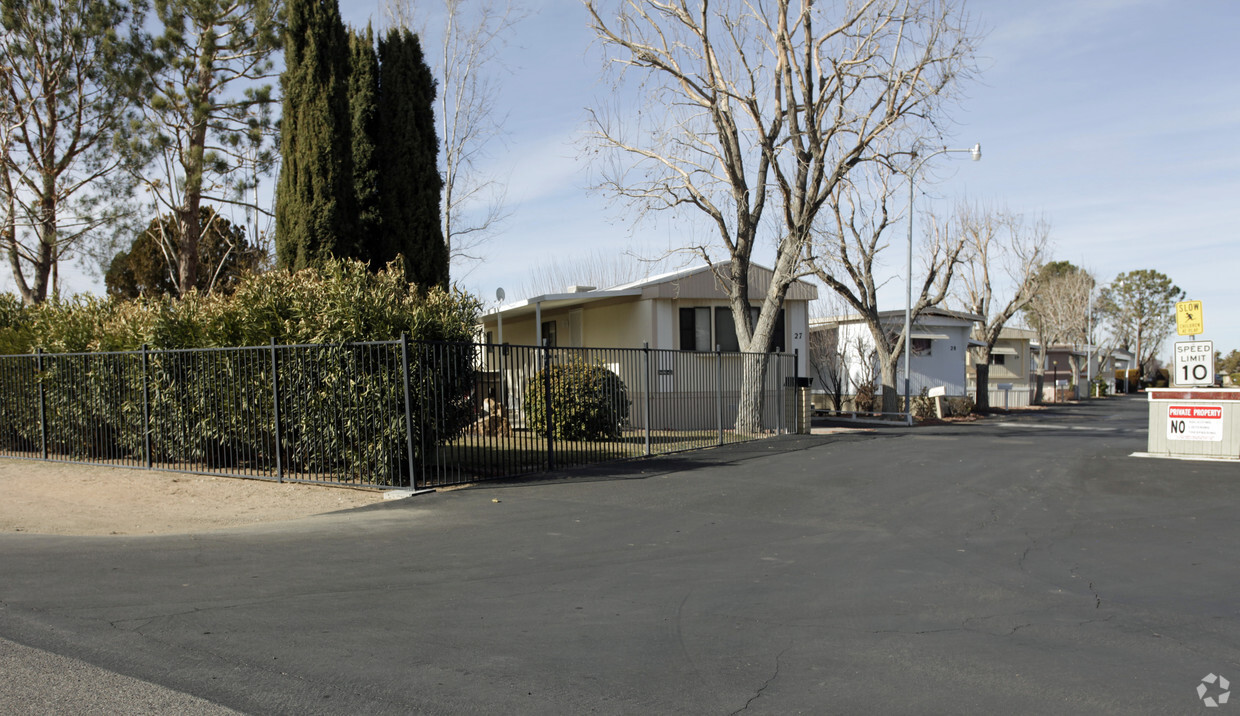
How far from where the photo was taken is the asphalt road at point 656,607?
14.1 feet

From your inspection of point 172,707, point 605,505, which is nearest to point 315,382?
point 605,505

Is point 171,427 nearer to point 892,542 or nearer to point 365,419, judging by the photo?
point 365,419

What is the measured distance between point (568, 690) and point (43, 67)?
87.2 feet

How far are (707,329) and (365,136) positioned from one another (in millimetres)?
10580

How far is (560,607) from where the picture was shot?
19.2 ft

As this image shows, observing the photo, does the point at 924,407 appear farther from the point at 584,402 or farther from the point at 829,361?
the point at 584,402

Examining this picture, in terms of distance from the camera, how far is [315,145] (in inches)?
601

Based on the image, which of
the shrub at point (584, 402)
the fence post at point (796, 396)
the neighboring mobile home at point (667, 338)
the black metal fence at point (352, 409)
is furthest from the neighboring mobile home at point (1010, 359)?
the shrub at point (584, 402)

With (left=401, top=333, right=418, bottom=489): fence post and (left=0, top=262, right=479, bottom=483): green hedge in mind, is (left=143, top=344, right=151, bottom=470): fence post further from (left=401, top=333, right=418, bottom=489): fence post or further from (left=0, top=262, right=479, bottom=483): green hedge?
(left=401, top=333, right=418, bottom=489): fence post

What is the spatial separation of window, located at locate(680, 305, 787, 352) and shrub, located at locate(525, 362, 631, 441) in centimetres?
636

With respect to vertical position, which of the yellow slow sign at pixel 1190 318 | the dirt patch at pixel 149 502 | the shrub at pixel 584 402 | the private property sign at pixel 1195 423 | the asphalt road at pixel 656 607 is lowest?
the asphalt road at pixel 656 607

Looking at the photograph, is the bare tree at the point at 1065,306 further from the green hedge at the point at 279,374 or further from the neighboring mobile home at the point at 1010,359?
the green hedge at the point at 279,374

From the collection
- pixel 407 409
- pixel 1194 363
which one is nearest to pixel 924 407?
pixel 1194 363

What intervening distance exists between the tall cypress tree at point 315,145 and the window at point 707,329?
9.71 m
